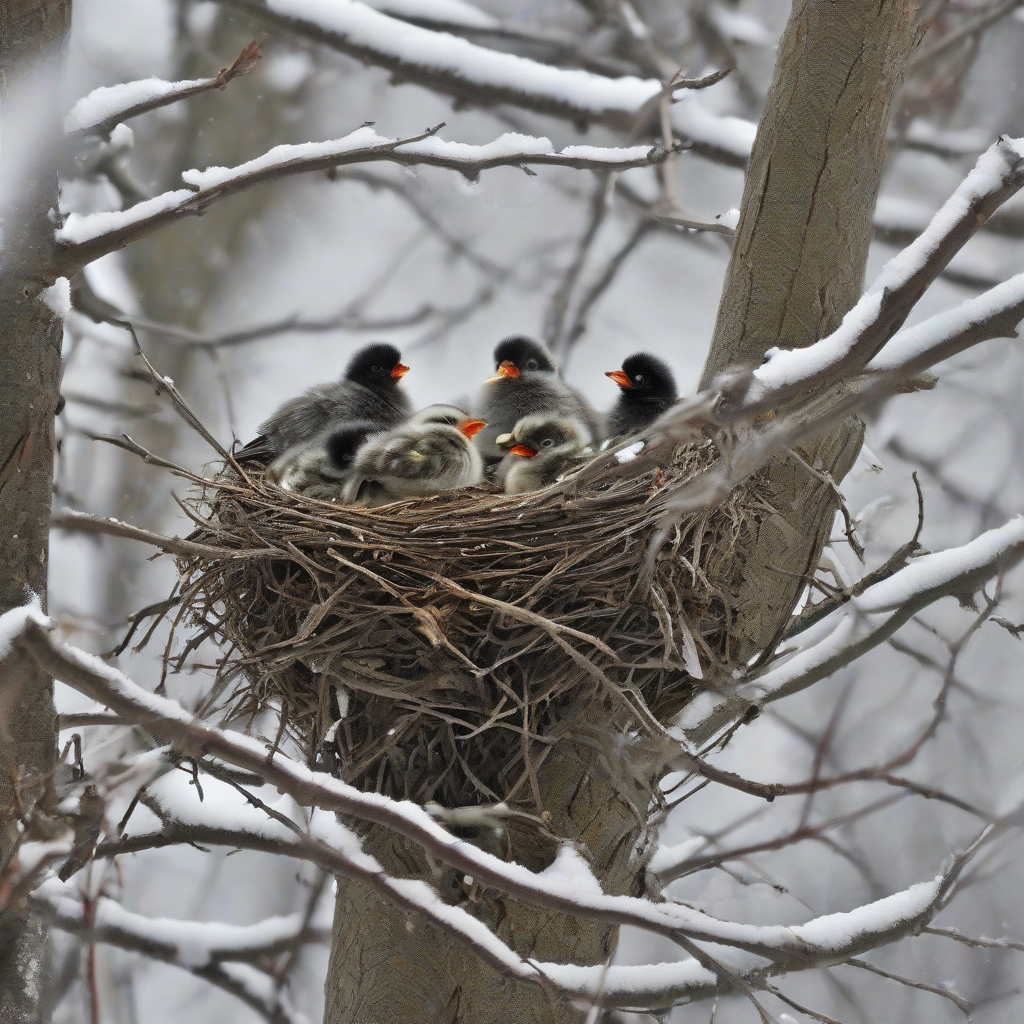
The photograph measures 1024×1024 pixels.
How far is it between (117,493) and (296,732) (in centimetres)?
436

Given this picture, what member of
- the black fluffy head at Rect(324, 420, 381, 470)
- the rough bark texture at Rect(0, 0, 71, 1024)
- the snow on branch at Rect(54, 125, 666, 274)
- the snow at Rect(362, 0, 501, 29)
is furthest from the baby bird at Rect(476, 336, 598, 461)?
the snow at Rect(362, 0, 501, 29)

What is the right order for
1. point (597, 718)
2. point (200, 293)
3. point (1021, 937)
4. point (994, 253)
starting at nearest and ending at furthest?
point (597, 718), point (1021, 937), point (994, 253), point (200, 293)

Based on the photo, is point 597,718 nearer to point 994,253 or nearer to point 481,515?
point 481,515

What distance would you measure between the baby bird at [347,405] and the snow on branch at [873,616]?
2.19 meters

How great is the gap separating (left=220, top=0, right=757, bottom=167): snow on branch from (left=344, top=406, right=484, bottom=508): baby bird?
7.98 ft

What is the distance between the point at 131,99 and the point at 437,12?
491 centimetres

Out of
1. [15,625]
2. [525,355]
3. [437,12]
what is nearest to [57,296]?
[15,625]

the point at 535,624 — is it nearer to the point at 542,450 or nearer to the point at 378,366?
the point at 542,450

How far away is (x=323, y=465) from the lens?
15.6 feet

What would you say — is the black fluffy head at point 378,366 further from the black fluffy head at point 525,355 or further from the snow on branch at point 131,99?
the snow on branch at point 131,99

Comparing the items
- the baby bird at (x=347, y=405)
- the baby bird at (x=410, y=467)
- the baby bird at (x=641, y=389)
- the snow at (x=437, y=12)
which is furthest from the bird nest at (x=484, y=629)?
the snow at (x=437, y=12)

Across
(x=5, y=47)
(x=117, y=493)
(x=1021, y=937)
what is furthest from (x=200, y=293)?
(x=1021, y=937)

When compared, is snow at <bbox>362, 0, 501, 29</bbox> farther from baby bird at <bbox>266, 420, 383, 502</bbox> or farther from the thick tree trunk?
the thick tree trunk

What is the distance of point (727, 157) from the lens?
258 inches
